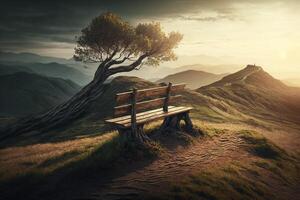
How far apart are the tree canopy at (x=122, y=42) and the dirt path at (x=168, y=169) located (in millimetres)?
20320

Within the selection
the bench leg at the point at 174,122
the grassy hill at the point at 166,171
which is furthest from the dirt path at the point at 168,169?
the bench leg at the point at 174,122

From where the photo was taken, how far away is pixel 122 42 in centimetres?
A: 3450

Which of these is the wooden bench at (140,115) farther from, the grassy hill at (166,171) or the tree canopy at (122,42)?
the tree canopy at (122,42)

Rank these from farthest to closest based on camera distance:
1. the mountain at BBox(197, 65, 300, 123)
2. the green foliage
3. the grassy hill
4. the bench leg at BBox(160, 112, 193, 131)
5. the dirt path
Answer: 1. the mountain at BBox(197, 65, 300, 123)
2. the green foliage
3. the bench leg at BBox(160, 112, 193, 131)
4. the grassy hill
5. the dirt path

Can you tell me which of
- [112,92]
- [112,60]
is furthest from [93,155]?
[112,92]

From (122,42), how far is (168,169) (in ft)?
81.3

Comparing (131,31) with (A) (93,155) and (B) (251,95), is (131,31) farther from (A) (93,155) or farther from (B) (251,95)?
(B) (251,95)

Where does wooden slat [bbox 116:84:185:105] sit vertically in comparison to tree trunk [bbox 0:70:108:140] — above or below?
above

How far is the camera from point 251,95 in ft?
172

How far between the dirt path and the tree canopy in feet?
66.7

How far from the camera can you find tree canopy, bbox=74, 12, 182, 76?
32.8 meters

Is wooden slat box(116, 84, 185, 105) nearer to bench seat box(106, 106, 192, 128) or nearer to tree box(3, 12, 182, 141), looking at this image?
bench seat box(106, 106, 192, 128)

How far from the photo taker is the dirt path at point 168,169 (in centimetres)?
1009

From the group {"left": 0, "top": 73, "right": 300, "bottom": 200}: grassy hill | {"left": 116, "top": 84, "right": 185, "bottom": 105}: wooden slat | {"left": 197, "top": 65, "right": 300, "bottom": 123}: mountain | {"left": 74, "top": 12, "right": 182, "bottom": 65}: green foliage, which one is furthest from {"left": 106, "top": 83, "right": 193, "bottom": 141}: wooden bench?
{"left": 197, "top": 65, "right": 300, "bottom": 123}: mountain
